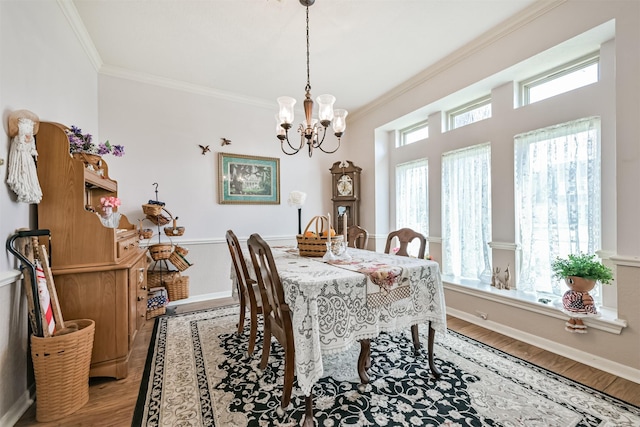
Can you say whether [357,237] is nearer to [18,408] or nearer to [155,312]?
[155,312]

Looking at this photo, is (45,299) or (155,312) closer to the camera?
(45,299)

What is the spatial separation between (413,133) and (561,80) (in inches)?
73.2

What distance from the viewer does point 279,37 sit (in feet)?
8.67

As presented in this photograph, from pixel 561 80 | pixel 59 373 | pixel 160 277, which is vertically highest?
pixel 561 80

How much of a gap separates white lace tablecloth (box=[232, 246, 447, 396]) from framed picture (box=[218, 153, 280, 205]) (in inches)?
90.1

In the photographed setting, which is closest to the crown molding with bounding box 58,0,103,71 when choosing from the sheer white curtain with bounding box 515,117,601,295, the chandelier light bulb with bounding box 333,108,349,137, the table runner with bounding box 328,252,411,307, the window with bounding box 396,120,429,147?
the chandelier light bulb with bounding box 333,108,349,137

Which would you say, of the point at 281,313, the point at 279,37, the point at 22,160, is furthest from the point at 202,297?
the point at 279,37

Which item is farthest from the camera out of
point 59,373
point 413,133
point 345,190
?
point 345,190

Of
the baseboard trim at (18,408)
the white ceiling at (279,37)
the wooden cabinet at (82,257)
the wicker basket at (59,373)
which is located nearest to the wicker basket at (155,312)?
the wooden cabinet at (82,257)

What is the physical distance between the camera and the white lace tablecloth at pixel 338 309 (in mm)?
1372

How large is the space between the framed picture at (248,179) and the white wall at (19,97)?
1.80 meters

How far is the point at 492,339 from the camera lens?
2465mm

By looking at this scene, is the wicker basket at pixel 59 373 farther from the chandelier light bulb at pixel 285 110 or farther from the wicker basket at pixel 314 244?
the chandelier light bulb at pixel 285 110

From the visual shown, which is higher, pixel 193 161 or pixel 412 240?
pixel 193 161
